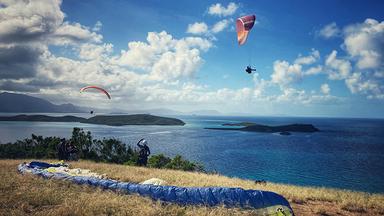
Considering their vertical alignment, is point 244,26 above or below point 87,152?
above

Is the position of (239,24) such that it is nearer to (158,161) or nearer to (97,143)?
(158,161)

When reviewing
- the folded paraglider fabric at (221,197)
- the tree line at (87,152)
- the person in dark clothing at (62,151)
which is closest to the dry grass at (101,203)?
the folded paraglider fabric at (221,197)

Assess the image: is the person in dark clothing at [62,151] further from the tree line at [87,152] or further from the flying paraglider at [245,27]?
the flying paraglider at [245,27]

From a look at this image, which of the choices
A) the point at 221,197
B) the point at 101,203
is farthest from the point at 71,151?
the point at 221,197

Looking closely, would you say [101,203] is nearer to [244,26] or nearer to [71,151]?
[244,26]

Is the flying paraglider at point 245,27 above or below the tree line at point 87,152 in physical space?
above

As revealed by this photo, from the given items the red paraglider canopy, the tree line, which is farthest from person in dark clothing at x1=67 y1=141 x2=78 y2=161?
the red paraglider canopy

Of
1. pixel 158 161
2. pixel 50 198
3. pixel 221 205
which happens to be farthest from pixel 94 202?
pixel 158 161

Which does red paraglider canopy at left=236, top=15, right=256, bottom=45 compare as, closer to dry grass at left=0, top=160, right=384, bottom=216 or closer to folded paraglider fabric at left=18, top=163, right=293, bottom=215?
dry grass at left=0, top=160, right=384, bottom=216
